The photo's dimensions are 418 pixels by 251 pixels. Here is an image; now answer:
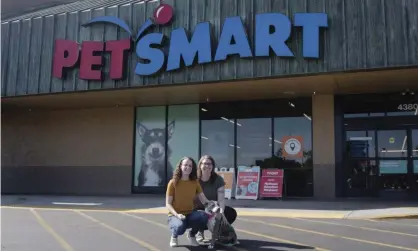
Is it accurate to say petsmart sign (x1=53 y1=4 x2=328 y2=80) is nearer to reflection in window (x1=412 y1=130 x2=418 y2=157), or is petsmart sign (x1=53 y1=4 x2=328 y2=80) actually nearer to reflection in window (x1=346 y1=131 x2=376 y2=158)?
reflection in window (x1=346 y1=131 x2=376 y2=158)

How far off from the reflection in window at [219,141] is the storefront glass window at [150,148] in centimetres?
171

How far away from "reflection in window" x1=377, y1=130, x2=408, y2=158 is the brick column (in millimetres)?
1544

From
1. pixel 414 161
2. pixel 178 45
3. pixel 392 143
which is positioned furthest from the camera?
pixel 392 143

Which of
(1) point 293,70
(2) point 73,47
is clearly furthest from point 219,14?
(2) point 73,47

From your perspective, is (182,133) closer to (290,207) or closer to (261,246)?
(290,207)

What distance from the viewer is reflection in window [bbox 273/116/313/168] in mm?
15766

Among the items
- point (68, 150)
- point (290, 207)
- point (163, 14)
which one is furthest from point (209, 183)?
point (68, 150)

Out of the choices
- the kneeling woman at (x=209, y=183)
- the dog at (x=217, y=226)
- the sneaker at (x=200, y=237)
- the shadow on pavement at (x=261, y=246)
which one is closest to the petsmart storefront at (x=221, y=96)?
the kneeling woman at (x=209, y=183)

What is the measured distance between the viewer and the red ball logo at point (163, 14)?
1389cm

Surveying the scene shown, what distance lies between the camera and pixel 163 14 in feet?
45.8

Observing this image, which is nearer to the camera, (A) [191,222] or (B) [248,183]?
(A) [191,222]

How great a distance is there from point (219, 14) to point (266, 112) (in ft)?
14.8

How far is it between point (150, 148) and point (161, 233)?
9419mm

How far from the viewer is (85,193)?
18219 millimetres
